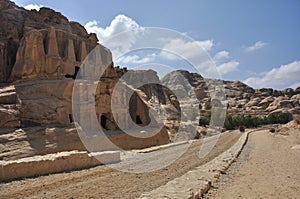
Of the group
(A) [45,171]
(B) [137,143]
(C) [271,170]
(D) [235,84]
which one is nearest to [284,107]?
(D) [235,84]

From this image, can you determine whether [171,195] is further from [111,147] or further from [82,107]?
[82,107]

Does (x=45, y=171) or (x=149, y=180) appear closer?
(x=149, y=180)

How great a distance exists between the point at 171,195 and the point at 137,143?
831 inches

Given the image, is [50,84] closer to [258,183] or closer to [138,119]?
[138,119]

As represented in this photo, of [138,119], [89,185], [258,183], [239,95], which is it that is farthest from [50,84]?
[239,95]

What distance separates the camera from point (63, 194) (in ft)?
32.3

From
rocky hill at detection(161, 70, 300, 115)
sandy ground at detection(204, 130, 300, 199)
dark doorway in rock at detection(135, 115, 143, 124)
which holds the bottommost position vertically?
sandy ground at detection(204, 130, 300, 199)

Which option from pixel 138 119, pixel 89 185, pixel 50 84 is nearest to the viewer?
pixel 89 185

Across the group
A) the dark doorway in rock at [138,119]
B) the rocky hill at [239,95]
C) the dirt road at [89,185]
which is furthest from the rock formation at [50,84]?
the rocky hill at [239,95]

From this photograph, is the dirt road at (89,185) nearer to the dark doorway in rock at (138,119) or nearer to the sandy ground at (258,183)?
the sandy ground at (258,183)

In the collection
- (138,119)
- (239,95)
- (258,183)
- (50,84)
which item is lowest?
(258,183)

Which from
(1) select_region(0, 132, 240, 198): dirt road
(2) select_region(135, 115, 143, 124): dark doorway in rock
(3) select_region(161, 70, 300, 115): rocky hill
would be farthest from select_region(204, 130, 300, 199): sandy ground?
(3) select_region(161, 70, 300, 115): rocky hill

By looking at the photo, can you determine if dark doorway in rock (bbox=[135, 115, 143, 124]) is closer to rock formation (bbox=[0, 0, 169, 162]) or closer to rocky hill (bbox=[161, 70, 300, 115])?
rock formation (bbox=[0, 0, 169, 162])

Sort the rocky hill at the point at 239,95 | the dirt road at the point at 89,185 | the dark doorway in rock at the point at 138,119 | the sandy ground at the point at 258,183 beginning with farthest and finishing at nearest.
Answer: the rocky hill at the point at 239,95 → the dark doorway in rock at the point at 138,119 → the dirt road at the point at 89,185 → the sandy ground at the point at 258,183
